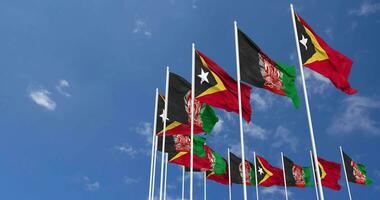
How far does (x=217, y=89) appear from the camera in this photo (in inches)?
715

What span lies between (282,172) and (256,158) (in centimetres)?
427

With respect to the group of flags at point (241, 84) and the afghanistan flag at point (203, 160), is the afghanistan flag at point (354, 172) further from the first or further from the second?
the group of flags at point (241, 84)

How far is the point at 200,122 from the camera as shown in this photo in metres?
21.1

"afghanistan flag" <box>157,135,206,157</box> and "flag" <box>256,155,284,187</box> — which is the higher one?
"flag" <box>256,155,284,187</box>

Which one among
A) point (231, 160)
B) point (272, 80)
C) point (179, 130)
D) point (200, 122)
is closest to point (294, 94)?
point (272, 80)

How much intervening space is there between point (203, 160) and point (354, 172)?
64.8 feet

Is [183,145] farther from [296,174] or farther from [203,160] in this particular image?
[296,174]

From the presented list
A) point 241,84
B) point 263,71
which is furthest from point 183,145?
point 263,71

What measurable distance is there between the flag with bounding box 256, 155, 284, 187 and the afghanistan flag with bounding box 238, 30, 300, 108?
21566 mm

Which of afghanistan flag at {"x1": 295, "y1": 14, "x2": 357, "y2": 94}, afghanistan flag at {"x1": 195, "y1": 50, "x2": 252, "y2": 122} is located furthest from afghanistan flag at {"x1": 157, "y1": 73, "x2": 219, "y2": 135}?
afghanistan flag at {"x1": 295, "y1": 14, "x2": 357, "y2": 94}

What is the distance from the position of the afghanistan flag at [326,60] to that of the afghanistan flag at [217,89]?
2.97 m

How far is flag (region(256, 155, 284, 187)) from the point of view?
3766cm

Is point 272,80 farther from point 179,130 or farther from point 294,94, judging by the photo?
point 179,130

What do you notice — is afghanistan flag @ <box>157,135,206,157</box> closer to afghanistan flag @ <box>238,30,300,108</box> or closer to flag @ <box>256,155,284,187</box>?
afghanistan flag @ <box>238,30,300,108</box>
